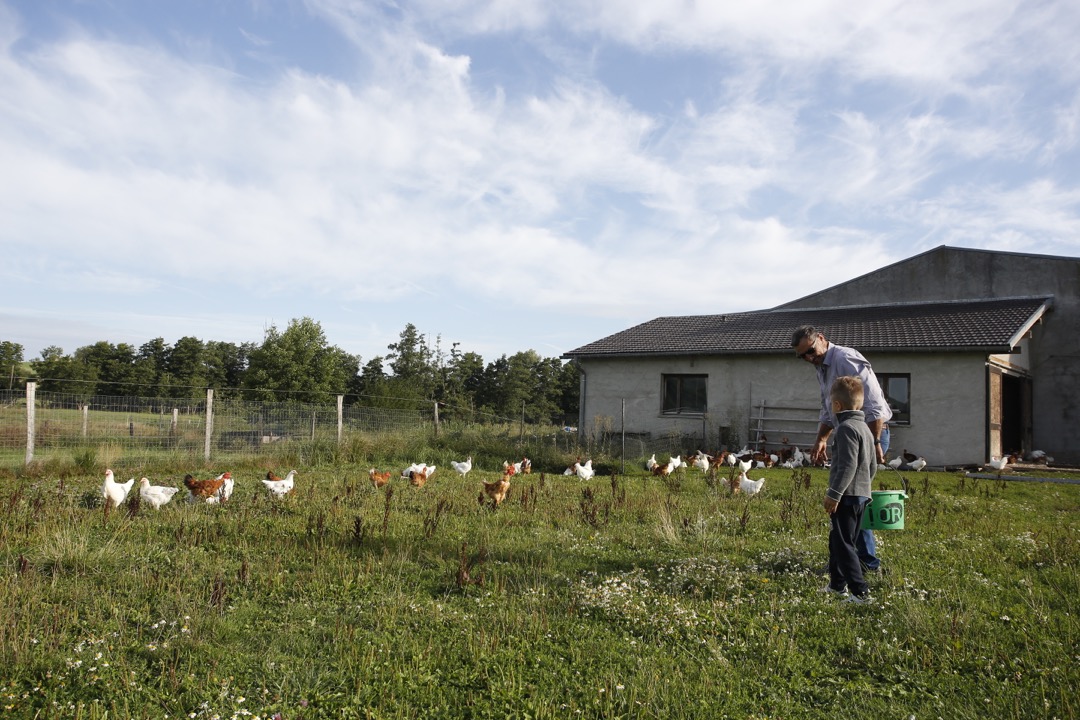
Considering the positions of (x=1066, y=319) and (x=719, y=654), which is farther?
(x=1066, y=319)

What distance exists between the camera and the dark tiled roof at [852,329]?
1717cm

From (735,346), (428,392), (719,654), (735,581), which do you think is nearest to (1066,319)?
(735,346)

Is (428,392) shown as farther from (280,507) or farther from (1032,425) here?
(280,507)

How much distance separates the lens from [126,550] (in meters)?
5.77

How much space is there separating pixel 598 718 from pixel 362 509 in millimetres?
5656

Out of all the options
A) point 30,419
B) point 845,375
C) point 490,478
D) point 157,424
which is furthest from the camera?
point 157,424

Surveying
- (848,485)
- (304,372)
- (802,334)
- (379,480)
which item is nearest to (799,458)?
(379,480)

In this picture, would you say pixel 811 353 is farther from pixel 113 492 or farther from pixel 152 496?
pixel 113 492

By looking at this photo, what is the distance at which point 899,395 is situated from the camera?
17969 mm

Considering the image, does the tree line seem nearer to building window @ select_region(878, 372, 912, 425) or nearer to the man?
building window @ select_region(878, 372, 912, 425)

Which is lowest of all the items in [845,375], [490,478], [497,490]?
[490,478]

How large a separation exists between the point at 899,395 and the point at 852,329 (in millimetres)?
2679

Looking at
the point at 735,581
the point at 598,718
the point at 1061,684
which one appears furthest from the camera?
the point at 735,581

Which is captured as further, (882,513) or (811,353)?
(811,353)
